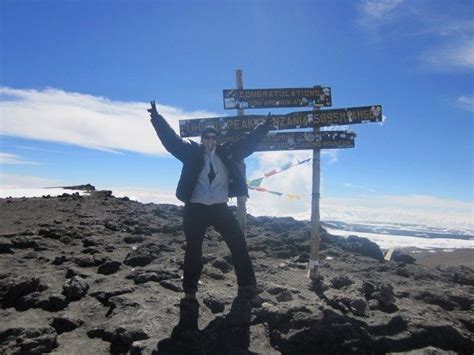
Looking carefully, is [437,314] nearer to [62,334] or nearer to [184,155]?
[184,155]

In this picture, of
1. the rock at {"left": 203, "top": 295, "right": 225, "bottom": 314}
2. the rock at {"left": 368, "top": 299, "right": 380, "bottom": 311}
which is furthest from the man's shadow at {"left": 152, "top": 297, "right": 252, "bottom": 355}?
the rock at {"left": 368, "top": 299, "right": 380, "bottom": 311}

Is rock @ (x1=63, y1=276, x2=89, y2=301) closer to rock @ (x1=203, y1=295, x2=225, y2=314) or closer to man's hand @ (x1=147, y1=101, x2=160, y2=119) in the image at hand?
rock @ (x1=203, y1=295, x2=225, y2=314)

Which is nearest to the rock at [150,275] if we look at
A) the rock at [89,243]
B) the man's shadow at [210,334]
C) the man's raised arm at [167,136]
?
the man's shadow at [210,334]

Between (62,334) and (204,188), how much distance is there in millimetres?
2666

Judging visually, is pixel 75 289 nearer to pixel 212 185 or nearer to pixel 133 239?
pixel 212 185

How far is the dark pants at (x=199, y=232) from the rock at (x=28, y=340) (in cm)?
194

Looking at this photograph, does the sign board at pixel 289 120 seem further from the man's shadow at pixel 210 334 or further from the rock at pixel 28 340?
the rock at pixel 28 340

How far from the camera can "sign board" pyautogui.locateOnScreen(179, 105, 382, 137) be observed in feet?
27.2

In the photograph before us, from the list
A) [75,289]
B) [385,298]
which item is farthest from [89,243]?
[385,298]

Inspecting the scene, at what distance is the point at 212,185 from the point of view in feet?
21.6

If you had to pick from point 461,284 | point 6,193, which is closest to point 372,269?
point 461,284

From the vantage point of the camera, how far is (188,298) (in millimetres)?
6438

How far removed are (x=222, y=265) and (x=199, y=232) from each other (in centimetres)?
226

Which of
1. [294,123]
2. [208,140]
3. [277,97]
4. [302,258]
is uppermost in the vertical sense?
[277,97]
